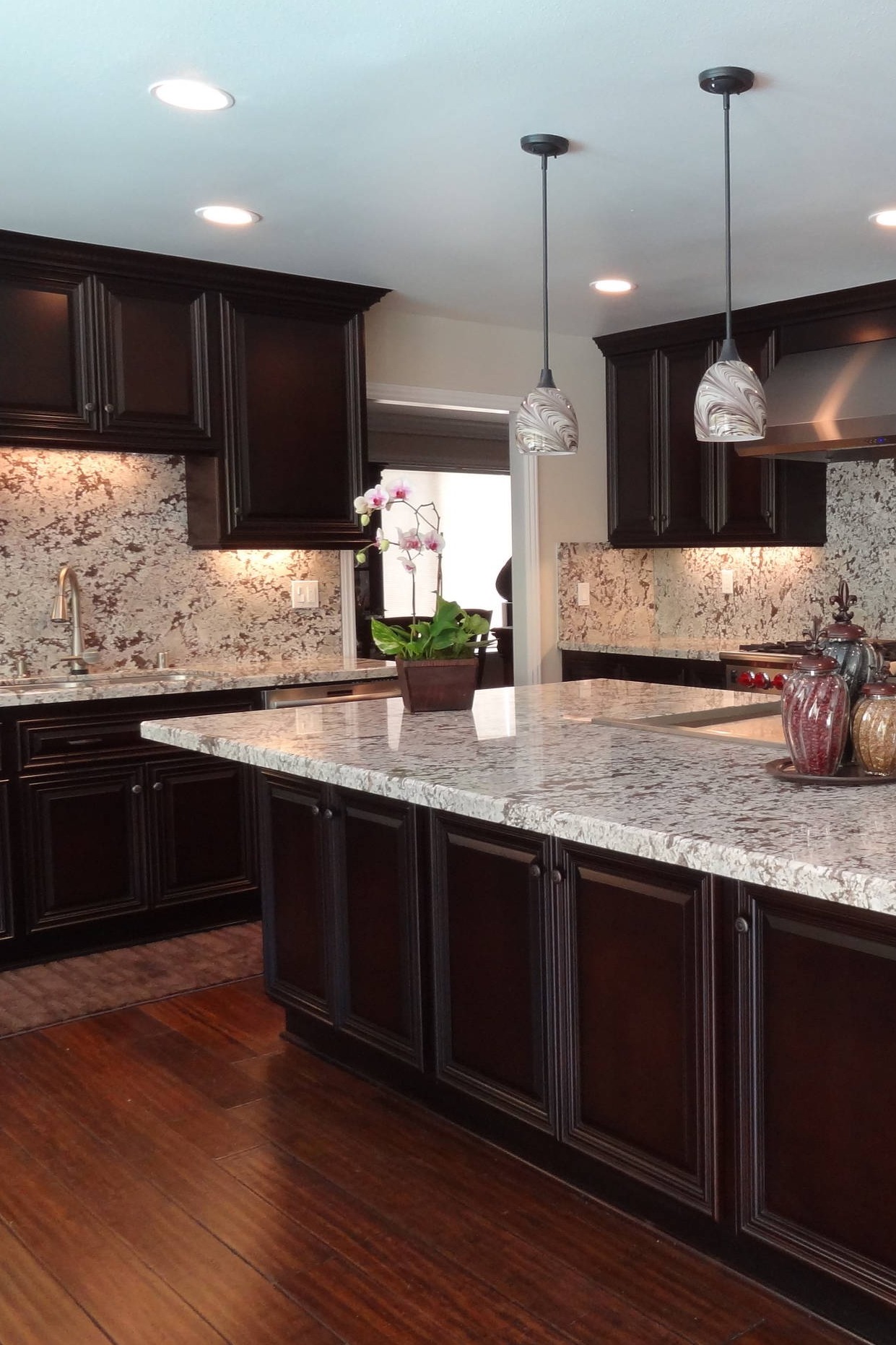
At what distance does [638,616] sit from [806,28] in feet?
12.8

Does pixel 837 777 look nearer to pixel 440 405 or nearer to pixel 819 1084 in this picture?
pixel 819 1084

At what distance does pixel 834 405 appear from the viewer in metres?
4.73

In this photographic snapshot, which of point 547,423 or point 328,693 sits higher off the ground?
point 547,423

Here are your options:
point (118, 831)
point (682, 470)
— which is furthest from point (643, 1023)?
point (682, 470)

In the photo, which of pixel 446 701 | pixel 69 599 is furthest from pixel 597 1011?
pixel 69 599

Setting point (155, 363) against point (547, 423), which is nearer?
point (547, 423)

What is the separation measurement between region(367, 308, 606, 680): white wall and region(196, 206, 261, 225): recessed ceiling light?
4.42ft

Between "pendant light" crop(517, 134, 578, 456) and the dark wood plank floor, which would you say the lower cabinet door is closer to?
the dark wood plank floor

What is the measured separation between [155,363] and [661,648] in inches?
97.2

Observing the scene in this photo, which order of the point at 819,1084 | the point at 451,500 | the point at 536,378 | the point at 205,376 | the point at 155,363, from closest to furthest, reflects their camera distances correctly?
the point at 819,1084
the point at 155,363
the point at 205,376
the point at 536,378
the point at 451,500

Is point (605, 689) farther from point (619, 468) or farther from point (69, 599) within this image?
point (619, 468)

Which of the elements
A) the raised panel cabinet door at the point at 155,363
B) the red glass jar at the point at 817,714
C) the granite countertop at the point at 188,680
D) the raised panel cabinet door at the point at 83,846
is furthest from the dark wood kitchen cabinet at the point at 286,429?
the red glass jar at the point at 817,714

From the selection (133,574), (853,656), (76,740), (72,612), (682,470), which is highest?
(682,470)

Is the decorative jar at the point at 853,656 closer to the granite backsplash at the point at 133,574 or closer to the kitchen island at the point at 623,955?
the kitchen island at the point at 623,955
